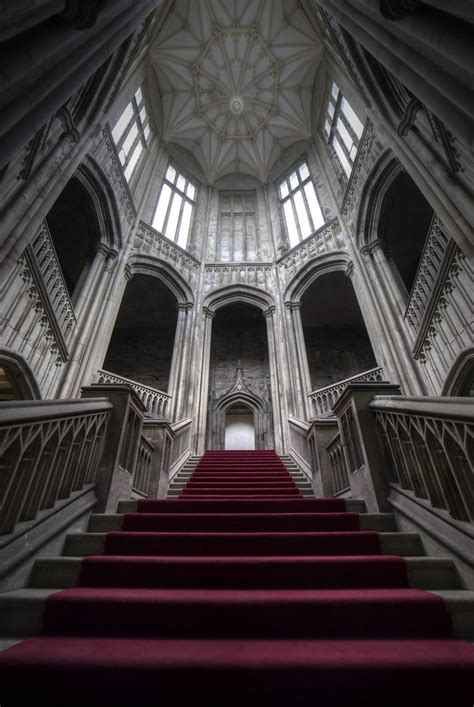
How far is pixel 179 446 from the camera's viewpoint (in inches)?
236

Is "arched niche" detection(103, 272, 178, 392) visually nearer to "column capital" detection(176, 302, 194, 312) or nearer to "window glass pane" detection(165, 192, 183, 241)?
"column capital" detection(176, 302, 194, 312)

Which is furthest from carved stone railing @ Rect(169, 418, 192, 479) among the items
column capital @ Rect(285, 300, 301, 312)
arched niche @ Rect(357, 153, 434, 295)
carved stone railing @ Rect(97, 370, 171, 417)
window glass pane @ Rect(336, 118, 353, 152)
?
window glass pane @ Rect(336, 118, 353, 152)

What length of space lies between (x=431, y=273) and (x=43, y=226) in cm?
689

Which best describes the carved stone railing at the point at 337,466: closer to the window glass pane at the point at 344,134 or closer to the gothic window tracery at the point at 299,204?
the gothic window tracery at the point at 299,204

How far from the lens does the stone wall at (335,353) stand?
11.3 meters

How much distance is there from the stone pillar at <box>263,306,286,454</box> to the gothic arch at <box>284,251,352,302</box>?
2.86 ft

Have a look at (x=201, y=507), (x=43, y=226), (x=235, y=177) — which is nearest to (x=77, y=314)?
(x=43, y=226)

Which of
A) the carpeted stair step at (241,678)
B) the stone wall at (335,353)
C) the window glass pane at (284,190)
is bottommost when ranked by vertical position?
the carpeted stair step at (241,678)

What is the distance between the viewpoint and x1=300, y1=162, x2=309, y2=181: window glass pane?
12.9 meters

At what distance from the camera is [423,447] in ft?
7.72

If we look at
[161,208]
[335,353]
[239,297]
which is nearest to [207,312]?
[239,297]

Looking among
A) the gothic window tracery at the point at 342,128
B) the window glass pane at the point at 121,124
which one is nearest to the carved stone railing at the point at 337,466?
the gothic window tracery at the point at 342,128

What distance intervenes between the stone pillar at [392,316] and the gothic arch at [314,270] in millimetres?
1138

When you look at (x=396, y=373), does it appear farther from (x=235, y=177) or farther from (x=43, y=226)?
(x=235, y=177)
